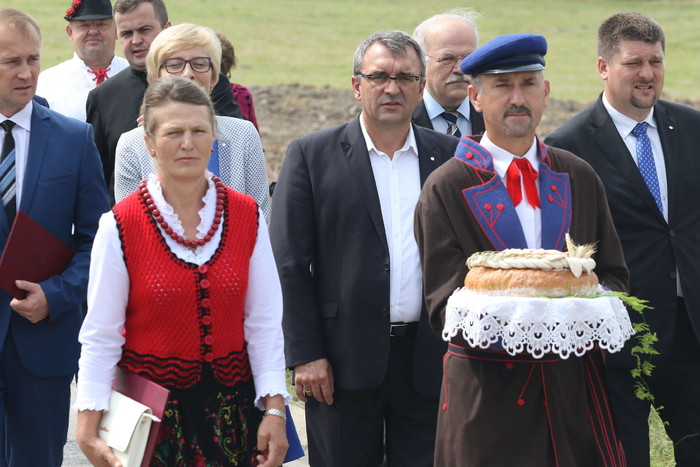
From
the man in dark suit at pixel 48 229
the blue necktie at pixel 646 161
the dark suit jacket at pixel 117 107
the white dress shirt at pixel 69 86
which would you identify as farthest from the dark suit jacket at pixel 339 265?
the white dress shirt at pixel 69 86

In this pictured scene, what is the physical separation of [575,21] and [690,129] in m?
34.8

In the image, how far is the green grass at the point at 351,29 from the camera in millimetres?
28500

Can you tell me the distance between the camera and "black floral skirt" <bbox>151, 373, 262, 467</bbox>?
3.86 meters

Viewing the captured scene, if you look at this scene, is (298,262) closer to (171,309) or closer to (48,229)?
(48,229)

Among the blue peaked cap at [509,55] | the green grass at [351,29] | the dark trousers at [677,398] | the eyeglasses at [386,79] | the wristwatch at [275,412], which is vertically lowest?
the dark trousers at [677,398]

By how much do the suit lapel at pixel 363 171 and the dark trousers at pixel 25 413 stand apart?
59.2 inches

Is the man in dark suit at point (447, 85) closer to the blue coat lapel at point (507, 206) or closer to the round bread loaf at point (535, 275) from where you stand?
the blue coat lapel at point (507, 206)

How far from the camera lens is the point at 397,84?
5027 millimetres

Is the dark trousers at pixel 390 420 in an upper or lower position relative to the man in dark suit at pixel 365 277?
lower

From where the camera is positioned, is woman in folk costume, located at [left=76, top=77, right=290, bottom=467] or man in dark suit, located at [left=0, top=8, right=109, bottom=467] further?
man in dark suit, located at [left=0, top=8, right=109, bottom=467]

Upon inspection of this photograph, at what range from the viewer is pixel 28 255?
4750mm

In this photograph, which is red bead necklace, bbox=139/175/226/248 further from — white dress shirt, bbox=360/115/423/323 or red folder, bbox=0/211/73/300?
white dress shirt, bbox=360/115/423/323

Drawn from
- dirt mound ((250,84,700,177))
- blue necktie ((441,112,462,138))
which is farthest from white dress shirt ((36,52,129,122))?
dirt mound ((250,84,700,177))

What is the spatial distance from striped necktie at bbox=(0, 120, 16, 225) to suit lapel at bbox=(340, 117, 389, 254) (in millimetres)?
1404
